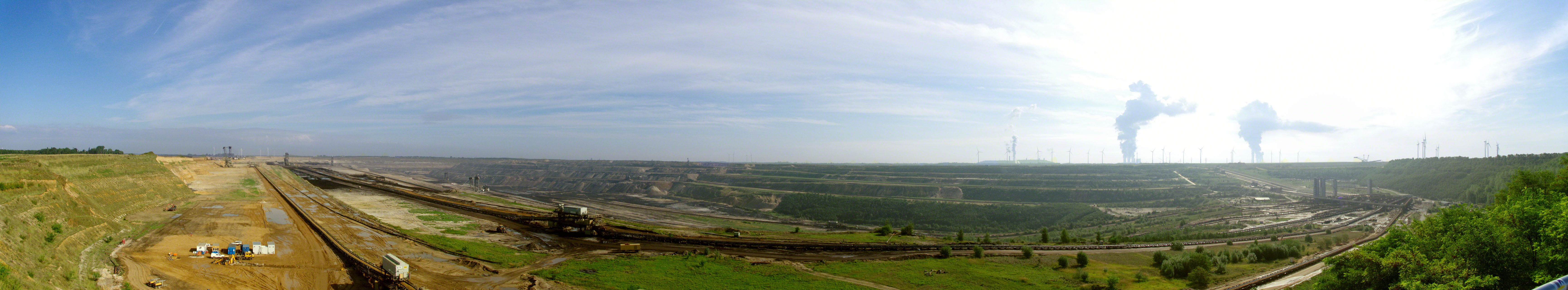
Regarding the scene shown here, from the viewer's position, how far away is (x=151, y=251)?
32.3m

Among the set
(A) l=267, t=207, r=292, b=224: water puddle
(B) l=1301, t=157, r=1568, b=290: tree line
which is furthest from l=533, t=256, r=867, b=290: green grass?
(A) l=267, t=207, r=292, b=224: water puddle

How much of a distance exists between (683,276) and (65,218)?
35.6m

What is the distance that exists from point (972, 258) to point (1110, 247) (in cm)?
1593

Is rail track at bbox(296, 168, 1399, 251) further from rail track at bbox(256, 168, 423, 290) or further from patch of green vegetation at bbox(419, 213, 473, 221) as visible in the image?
rail track at bbox(256, 168, 423, 290)

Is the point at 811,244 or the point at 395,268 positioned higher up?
the point at 395,268

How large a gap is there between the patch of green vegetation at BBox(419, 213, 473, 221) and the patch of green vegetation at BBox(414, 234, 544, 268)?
44.5ft

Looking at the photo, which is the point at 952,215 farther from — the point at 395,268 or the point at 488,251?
the point at 395,268

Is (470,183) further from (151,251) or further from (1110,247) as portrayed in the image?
(1110,247)

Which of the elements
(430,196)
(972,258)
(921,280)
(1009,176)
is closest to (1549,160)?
(1009,176)

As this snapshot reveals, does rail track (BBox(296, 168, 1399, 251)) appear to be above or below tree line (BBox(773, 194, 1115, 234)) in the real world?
above

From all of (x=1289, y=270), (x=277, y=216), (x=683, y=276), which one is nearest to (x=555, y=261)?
(x=683, y=276)

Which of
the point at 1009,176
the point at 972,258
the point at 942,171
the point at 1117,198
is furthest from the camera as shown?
the point at 942,171

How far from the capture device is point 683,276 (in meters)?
33.2

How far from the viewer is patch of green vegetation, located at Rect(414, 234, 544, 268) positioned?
36281mm
